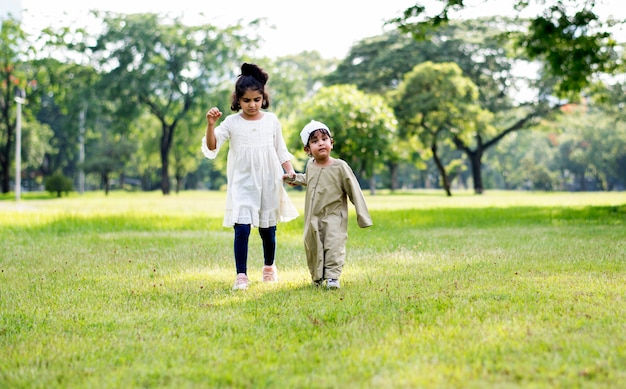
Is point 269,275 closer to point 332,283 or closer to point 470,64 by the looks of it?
point 332,283

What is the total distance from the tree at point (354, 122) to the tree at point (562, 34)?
13.6m

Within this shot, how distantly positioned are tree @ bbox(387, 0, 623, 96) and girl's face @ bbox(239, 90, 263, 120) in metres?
9.70

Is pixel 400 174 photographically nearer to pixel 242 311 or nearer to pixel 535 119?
pixel 535 119

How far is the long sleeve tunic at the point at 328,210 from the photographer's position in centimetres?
512

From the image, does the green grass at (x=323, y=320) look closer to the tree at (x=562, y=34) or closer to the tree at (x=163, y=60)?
the tree at (x=562, y=34)

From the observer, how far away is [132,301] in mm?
4547

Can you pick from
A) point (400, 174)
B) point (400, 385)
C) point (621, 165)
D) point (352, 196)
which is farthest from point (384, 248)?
point (400, 174)

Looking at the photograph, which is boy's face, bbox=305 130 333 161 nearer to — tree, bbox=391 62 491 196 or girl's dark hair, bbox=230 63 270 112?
girl's dark hair, bbox=230 63 270 112

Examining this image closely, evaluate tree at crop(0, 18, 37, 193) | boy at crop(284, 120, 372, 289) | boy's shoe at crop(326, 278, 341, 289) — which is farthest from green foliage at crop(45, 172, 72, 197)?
boy's shoe at crop(326, 278, 341, 289)

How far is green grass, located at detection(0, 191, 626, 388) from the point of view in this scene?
2.72 metres

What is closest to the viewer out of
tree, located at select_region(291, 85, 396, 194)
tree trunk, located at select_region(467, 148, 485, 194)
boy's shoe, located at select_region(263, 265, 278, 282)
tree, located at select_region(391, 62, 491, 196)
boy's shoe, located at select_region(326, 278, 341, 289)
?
boy's shoe, located at select_region(326, 278, 341, 289)

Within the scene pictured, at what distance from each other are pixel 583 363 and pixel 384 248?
5333mm

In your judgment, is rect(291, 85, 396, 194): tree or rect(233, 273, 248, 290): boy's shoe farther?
rect(291, 85, 396, 194): tree

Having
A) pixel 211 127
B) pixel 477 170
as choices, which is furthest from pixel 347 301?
pixel 477 170
